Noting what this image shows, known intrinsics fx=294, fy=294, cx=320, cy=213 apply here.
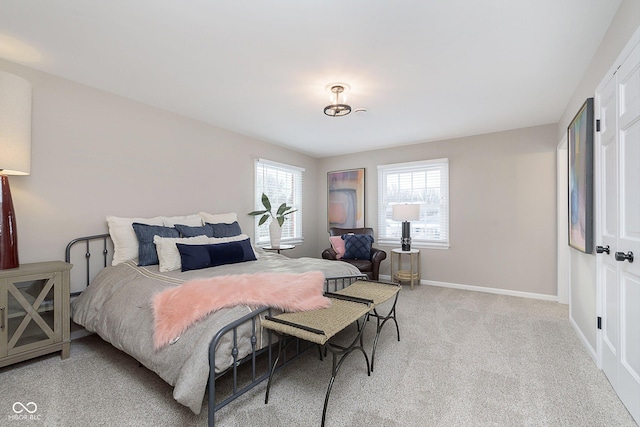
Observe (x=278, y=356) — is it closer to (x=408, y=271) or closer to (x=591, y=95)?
(x=591, y=95)

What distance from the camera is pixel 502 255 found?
439 cm

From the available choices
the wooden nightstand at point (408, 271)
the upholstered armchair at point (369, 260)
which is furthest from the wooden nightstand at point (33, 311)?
the wooden nightstand at point (408, 271)

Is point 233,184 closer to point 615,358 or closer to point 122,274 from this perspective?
point 122,274

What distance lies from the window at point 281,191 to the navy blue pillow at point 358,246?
1.11 meters

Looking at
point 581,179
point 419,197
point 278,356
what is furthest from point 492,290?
point 278,356

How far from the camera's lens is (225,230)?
363cm

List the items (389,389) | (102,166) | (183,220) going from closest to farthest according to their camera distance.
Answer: (389,389), (102,166), (183,220)

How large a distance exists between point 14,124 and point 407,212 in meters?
4.49

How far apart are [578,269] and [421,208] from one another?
94.1 inches

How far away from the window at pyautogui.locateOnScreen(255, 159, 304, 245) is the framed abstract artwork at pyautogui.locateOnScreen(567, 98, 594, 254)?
3.89m

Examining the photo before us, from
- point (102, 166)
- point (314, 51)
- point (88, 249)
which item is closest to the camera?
point (314, 51)

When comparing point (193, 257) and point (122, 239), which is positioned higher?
point (122, 239)

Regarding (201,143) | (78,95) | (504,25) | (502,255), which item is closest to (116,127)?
(78,95)

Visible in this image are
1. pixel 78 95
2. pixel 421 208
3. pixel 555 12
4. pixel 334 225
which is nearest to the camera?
pixel 555 12
